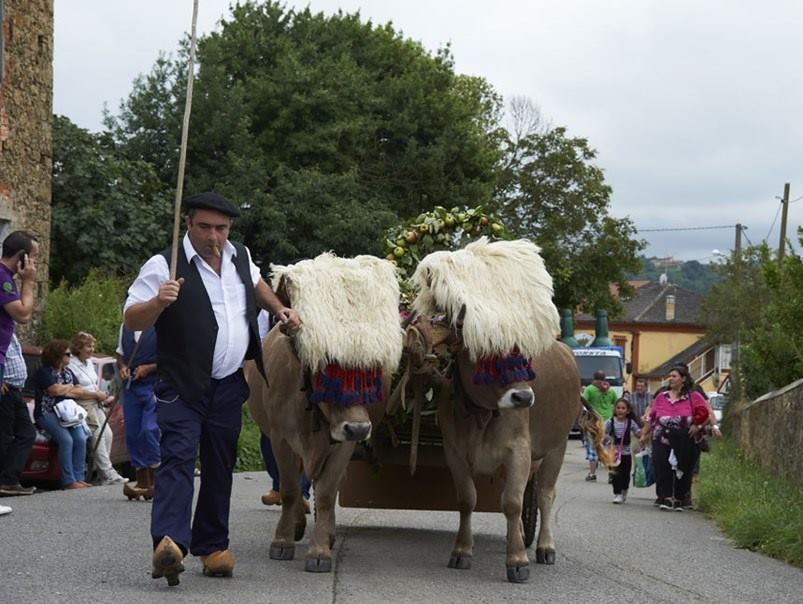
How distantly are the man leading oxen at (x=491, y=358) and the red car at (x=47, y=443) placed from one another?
604 centimetres

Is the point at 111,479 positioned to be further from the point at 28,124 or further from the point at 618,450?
the point at 28,124

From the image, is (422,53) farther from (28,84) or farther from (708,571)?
(708,571)

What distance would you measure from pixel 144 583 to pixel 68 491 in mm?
6894

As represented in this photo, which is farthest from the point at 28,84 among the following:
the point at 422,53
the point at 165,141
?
the point at 422,53

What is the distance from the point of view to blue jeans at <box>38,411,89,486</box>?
647 inches

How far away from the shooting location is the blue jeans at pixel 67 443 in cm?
1642

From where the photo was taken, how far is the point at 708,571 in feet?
37.1

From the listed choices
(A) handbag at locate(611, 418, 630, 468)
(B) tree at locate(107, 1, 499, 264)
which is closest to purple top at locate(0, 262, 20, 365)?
(A) handbag at locate(611, 418, 630, 468)

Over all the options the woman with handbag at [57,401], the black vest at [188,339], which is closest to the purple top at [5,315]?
the black vest at [188,339]

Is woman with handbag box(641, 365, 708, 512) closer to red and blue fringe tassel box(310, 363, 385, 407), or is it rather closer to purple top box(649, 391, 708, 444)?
purple top box(649, 391, 708, 444)

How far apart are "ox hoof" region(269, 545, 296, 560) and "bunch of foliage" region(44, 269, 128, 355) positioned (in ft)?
43.0

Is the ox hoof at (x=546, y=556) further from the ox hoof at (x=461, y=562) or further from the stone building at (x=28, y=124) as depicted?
the stone building at (x=28, y=124)

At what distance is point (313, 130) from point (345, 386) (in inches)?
1274

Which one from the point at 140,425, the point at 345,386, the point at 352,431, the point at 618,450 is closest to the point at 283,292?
the point at 345,386
